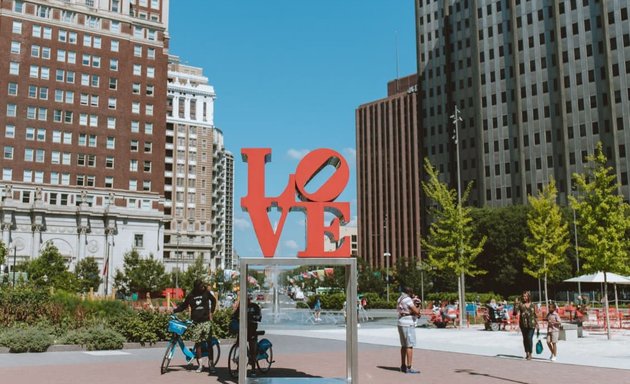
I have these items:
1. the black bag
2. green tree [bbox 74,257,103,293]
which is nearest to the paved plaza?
the black bag

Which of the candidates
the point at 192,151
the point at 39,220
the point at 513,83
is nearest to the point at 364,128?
the point at 192,151

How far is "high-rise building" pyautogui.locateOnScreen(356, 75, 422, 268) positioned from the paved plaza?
5031 inches

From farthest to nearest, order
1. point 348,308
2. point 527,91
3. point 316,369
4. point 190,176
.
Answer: point 190,176, point 527,91, point 316,369, point 348,308

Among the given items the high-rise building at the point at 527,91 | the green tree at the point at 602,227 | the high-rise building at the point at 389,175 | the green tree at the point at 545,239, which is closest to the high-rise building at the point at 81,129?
the high-rise building at the point at 527,91

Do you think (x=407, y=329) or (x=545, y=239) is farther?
(x=545, y=239)

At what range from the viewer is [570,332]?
29203mm

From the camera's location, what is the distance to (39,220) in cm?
7731

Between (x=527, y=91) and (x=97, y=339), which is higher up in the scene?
(x=527, y=91)

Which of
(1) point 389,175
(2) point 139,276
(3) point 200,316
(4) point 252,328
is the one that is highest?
(1) point 389,175

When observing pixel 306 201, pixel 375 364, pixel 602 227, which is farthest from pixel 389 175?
pixel 306 201

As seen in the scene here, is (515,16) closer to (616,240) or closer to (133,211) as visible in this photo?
(133,211)

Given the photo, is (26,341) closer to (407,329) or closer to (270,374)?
(270,374)

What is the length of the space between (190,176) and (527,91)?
69824 millimetres

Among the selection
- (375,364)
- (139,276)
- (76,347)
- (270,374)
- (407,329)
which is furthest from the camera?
(139,276)
